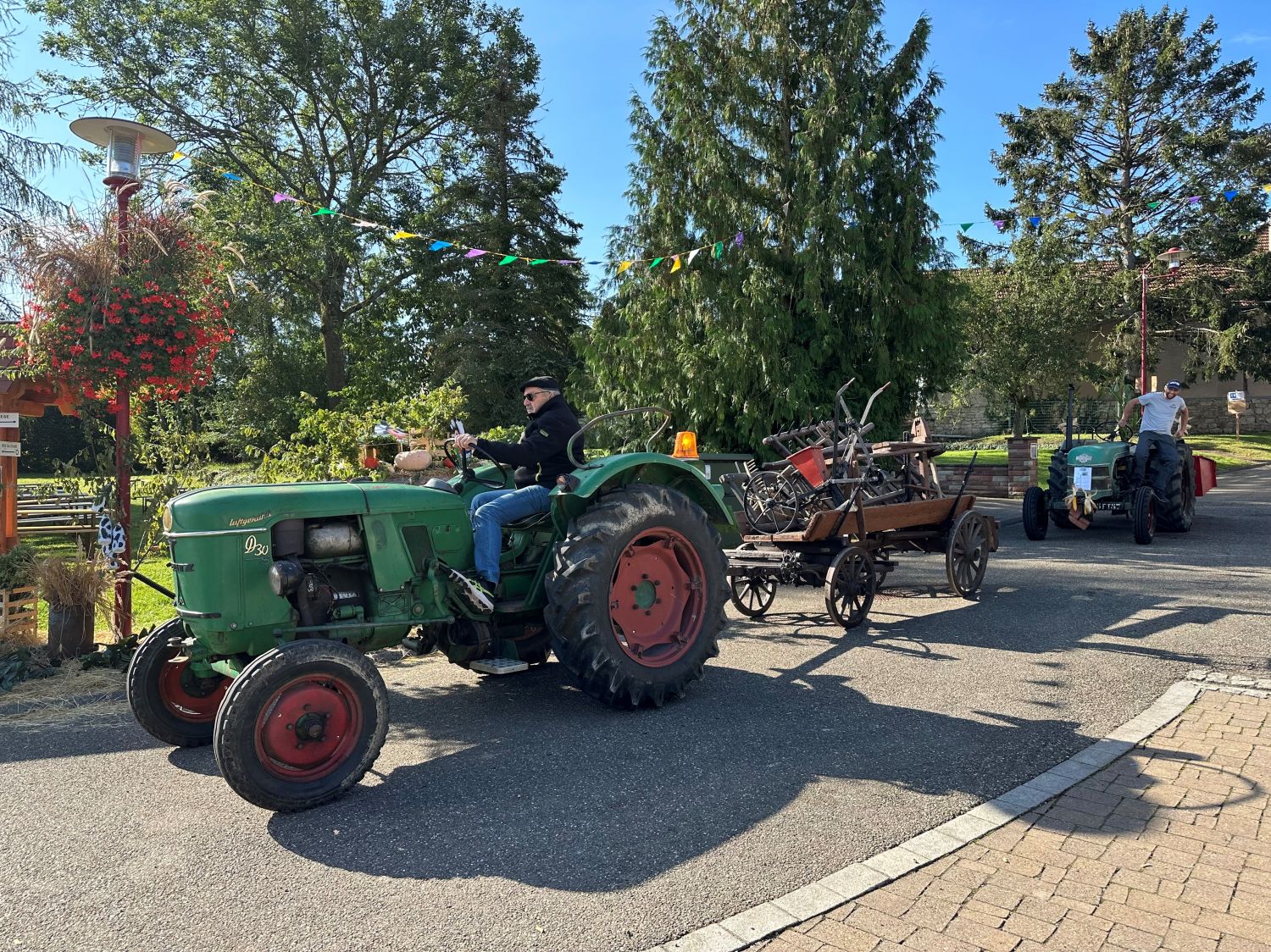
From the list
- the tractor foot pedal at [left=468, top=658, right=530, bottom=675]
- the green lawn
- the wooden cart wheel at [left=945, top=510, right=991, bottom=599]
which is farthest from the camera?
the green lawn

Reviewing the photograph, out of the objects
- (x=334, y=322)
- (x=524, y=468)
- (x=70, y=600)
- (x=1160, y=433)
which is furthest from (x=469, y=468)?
(x=334, y=322)

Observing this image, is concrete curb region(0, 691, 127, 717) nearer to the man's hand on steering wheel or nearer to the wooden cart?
the man's hand on steering wheel

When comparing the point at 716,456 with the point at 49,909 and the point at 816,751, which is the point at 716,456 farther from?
the point at 49,909

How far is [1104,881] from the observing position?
3.01m

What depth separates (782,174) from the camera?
559 inches

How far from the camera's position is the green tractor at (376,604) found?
3.64 meters

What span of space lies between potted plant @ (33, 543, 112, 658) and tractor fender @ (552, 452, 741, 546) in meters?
3.28

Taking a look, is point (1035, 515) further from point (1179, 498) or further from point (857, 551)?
point (857, 551)

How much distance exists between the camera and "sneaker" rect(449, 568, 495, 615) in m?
4.45

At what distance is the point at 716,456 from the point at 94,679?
850cm

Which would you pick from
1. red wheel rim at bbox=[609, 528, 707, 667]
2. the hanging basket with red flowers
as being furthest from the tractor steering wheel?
the hanging basket with red flowers

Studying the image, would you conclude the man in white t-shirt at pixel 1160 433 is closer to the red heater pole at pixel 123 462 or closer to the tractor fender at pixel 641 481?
the tractor fender at pixel 641 481

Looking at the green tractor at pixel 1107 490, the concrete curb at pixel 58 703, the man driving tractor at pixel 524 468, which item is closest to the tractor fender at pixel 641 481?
the man driving tractor at pixel 524 468

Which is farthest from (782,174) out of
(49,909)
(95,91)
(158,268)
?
(95,91)
